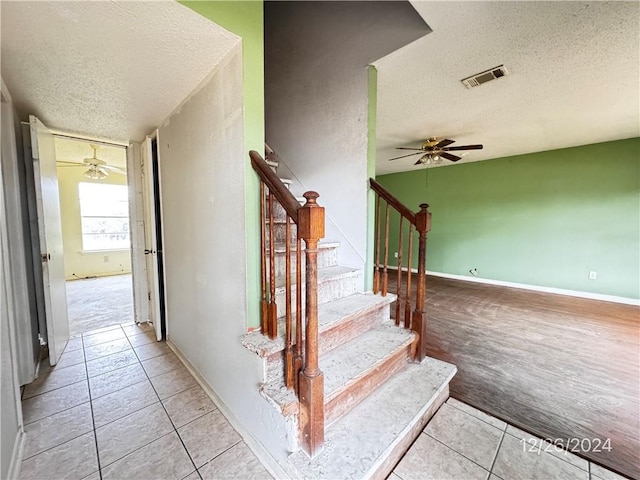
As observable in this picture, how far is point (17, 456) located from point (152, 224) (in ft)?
5.75

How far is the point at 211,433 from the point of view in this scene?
1.48 metres

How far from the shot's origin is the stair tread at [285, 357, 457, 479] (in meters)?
1.09

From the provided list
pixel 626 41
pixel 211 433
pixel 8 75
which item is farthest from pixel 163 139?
pixel 626 41

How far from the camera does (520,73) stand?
6.93 feet

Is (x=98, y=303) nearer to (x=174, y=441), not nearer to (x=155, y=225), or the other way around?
(x=155, y=225)

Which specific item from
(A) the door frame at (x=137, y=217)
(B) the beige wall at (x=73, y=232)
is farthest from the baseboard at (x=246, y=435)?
(B) the beige wall at (x=73, y=232)

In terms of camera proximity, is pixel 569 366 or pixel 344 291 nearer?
pixel 344 291

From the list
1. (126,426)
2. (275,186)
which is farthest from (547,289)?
(126,426)

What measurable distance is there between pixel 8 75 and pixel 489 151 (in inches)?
226

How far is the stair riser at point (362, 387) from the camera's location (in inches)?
51.5

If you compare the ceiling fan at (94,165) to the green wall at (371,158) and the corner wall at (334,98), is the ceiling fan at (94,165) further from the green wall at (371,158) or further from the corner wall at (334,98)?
the green wall at (371,158)

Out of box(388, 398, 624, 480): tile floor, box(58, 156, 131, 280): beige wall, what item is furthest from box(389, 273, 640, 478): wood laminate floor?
box(58, 156, 131, 280): beige wall

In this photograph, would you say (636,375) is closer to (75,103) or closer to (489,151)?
(489,151)

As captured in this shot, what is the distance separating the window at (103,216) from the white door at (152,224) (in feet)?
12.4
